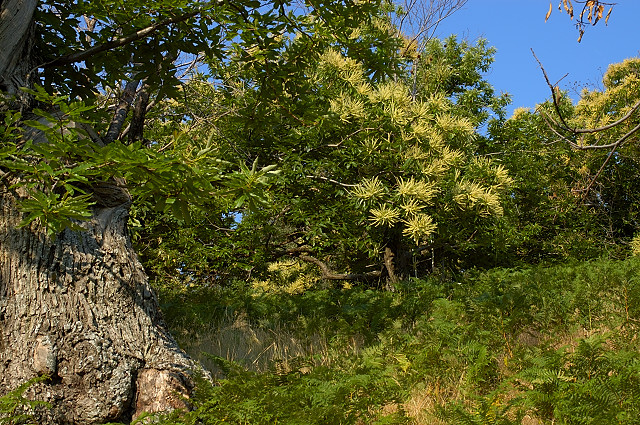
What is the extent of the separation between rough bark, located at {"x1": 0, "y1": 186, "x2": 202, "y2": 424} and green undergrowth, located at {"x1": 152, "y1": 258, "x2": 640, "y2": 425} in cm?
49

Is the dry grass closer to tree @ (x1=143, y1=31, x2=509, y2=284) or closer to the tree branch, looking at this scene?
tree @ (x1=143, y1=31, x2=509, y2=284)

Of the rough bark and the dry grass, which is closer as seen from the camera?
the rough bark

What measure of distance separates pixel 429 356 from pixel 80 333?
9.13 ft

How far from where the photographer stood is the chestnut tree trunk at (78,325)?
402 centimetres

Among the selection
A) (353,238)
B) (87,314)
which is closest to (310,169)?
(353,238)

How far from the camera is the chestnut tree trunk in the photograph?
4020mm

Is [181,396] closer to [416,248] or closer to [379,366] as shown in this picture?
[379,366]

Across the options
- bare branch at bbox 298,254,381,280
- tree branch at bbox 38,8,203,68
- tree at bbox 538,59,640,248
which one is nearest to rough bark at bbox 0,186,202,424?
tree branch at bbox 38,8,203,68

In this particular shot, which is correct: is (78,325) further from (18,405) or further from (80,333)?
(18,405)

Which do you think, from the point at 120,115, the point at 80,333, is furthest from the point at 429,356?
the point at 120,115

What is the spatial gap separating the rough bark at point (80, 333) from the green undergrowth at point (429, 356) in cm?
49

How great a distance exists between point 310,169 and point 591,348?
217 inches

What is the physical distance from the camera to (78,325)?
4.15 metres

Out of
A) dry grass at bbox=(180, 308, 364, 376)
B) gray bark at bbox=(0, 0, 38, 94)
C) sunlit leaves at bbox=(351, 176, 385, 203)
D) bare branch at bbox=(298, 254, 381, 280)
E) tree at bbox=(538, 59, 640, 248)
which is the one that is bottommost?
dry grass at bbox=(180, 308, 364, 376)
